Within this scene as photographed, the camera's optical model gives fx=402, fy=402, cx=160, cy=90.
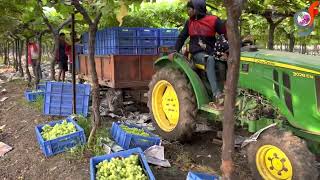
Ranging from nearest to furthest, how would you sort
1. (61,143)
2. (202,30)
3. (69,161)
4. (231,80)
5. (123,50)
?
1. (231,80)
2. (69,161)
3. (61,143)
4. (202,30)
5. (123,50)

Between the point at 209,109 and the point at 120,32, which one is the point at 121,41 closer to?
the point at 120,32

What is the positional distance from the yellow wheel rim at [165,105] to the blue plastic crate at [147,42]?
2.35 m

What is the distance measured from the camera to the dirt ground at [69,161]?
496cm

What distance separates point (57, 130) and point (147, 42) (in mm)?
3650

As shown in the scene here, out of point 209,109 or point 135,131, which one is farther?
point 135,131

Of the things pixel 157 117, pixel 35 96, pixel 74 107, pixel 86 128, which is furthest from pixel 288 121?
pixel 35 96

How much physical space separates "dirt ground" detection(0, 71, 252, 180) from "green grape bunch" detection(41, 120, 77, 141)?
0.90 ft

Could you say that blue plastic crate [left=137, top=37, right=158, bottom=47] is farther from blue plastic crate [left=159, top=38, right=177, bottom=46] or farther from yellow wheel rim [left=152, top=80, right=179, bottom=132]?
yellow wheel rim [left=152, top=80, right=179, bottom=132]

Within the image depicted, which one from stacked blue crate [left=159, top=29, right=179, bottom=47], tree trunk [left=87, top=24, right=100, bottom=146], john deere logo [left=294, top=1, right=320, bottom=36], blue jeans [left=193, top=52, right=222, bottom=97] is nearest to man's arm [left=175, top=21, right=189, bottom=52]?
blue jeans [left=193, top=52, right=222, bottom=97]

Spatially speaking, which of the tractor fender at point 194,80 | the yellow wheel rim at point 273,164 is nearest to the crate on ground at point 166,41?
the tractor fender at point 194,80

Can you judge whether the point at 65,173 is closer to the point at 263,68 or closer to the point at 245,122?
the point at 245,122

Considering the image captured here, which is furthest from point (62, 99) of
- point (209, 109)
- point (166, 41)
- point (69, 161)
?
point (209, 109)

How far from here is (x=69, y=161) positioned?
5.14 meters

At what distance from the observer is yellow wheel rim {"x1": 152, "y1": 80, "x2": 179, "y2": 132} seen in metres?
6.28
